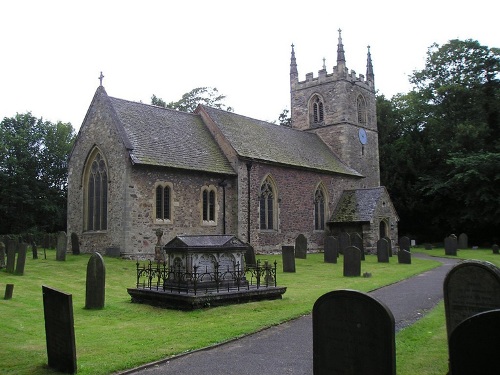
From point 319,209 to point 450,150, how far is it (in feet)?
51.2

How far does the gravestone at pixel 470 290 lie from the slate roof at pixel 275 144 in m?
20.7

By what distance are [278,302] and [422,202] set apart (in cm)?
3477

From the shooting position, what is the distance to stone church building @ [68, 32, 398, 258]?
23.0 meters

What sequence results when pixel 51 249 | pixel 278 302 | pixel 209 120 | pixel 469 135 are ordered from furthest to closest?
pixel 469 135
pixel 209 120
pixel 51 249
pixel 278 302

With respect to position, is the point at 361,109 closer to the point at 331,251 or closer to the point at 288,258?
the point at 331,251

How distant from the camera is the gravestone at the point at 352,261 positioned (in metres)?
17.4

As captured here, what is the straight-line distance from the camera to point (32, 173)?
46.0 metres

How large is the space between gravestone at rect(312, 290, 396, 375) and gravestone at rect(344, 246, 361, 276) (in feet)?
40.6

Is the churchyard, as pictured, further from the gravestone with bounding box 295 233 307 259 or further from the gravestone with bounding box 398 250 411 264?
the gravestone with bounding box 295 233 307 259

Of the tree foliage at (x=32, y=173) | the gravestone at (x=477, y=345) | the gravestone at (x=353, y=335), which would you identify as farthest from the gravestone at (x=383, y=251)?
the tree foliage at (x=32, y=173)

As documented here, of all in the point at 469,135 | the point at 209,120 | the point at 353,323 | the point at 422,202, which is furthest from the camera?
the point at 422,202

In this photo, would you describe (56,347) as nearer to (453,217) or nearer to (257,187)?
(257,187)

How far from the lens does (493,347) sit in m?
3.93

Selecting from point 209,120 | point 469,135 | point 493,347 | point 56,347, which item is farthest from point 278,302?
point 469,135
